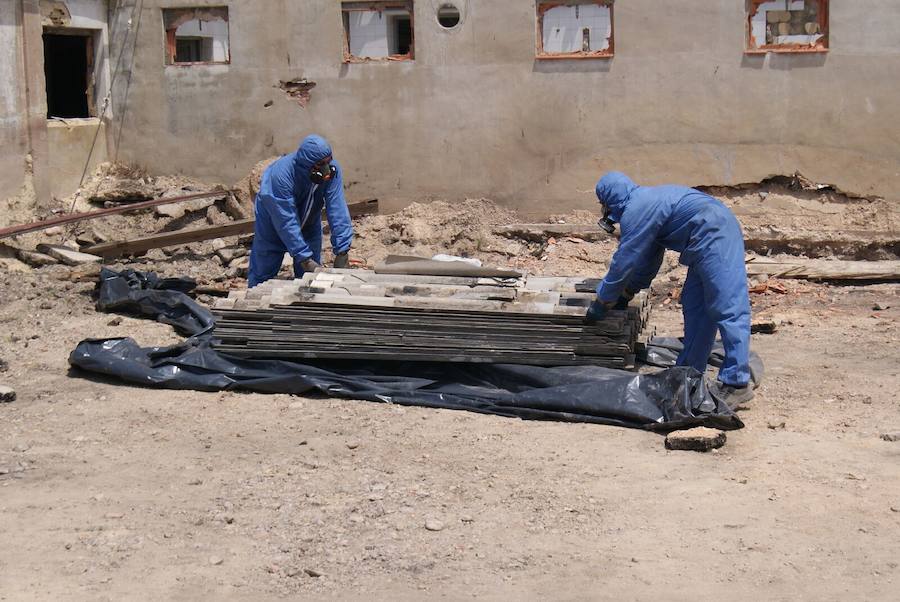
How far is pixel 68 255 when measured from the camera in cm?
1085

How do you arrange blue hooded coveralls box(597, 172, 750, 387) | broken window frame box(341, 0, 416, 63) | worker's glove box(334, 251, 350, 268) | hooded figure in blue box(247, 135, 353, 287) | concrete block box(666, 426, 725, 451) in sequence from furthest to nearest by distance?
broken window frame box(341, 0, 416, 63), worker's glove box(334, 251, 350, 268), hooded figure in blue box(247, 135, 353, 287), blue hooded coveralls box(597, 172, 750, 387), concrete block box(666, 426, 725, 451)

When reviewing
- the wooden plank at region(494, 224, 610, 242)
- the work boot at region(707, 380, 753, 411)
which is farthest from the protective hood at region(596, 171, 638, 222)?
the wooden plank at region(494, 224, 610, 242)

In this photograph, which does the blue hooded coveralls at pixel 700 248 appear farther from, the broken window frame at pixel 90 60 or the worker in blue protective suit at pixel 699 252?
the broken window frame at pixel 90 60

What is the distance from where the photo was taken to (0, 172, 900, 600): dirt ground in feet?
15.3

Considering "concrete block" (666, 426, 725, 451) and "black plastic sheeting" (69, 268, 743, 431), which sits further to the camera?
"black plastic sheeting" (69, 268, 743, 431)

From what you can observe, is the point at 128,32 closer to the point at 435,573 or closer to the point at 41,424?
the point at 41,424

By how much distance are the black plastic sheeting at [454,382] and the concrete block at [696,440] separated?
185 millimetres

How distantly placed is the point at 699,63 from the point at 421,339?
5.49m

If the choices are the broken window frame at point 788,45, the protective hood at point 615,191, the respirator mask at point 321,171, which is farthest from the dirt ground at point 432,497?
the broken window frame at point 788,45

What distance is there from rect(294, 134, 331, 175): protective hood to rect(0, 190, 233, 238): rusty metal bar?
3628 millimetres

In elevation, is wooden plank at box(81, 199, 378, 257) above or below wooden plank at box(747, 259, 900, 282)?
above

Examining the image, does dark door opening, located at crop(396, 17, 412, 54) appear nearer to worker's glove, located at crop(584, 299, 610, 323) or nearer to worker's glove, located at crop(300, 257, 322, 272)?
worker's glove, located at crop(300, 257, 322, 272)

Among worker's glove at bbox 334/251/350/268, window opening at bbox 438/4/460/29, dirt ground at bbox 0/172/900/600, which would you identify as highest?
window opening at bbox 438/4/460/29

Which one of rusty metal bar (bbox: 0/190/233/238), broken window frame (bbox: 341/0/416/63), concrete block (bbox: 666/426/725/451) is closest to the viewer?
concrete block (bbox: 666/426/725/451)
